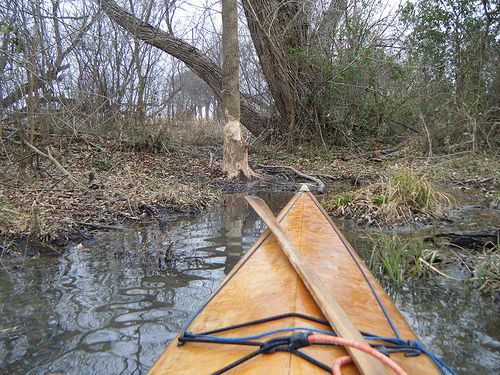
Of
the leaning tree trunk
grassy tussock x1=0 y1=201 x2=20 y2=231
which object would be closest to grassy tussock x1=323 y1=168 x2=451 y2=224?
the leaning tree trunk

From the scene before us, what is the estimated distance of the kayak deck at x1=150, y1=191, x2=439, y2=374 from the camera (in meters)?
1.78

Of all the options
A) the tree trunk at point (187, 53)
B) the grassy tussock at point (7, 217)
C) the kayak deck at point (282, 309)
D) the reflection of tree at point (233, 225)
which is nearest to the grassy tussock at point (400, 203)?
the reflection of tree at point (233, 225)

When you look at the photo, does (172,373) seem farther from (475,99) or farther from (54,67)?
(475,99)

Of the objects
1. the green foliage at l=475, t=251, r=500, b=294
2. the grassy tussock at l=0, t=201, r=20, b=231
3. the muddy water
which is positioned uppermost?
the grassy tussock at l=0, t=201, r=20, b=231

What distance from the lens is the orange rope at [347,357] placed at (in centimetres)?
151

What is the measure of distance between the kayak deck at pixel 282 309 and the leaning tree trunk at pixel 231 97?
7.22 m

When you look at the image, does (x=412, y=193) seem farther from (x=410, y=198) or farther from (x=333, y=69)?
(x=333, y=69)

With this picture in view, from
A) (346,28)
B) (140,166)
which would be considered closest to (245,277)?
(140,166)

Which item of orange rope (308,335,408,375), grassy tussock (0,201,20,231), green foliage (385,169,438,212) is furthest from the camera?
green foliage (385,169,438,212)

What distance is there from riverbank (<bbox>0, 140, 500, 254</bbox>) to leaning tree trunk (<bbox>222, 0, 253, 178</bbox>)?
49cm

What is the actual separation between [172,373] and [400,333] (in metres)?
1.18

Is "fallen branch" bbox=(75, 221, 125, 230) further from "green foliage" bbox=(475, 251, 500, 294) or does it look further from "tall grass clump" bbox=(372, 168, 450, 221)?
"green foliage" bbox=(475, 251, 500, 294)

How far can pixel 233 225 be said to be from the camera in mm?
6727

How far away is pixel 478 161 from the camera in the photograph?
32.9 ft
